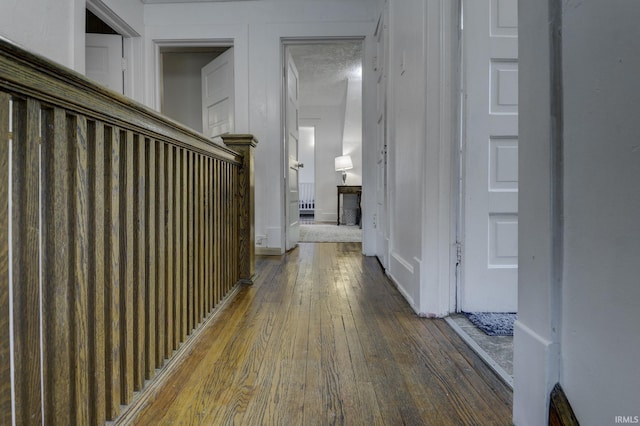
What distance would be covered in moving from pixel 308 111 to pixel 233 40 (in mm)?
3763

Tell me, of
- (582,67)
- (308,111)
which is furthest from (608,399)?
(308,111)

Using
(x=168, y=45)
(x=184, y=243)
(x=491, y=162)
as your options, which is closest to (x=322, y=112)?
(x=168, y=45)

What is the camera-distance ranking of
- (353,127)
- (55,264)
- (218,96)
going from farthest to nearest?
(353,127) → (218,96) → (55,264)

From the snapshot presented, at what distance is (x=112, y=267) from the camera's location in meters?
0.82

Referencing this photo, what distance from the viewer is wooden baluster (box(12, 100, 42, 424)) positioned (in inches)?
22.3

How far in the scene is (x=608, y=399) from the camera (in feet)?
2.00

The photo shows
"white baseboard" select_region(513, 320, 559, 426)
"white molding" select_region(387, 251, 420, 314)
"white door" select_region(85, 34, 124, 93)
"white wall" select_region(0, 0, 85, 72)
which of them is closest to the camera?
"white baseboard" select_region(513, 320, 559, 426)

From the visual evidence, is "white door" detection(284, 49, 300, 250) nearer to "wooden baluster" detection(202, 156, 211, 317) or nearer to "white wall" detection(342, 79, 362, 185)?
"wooden baluster" detection(202, 156, 211, 317)

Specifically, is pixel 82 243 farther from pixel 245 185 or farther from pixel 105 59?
pixel 105 59

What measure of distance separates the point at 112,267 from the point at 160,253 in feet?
0.83

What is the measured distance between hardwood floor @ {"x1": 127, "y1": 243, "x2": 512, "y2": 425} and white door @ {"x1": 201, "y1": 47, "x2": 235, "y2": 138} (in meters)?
2.24

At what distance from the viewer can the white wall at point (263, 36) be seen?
10.9ft

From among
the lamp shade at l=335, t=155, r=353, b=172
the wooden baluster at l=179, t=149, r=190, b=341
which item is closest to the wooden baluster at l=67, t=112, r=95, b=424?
the wooden baluster at l=179, t=149, r=190, b=341

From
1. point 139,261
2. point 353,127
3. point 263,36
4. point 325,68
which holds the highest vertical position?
point 325,68
